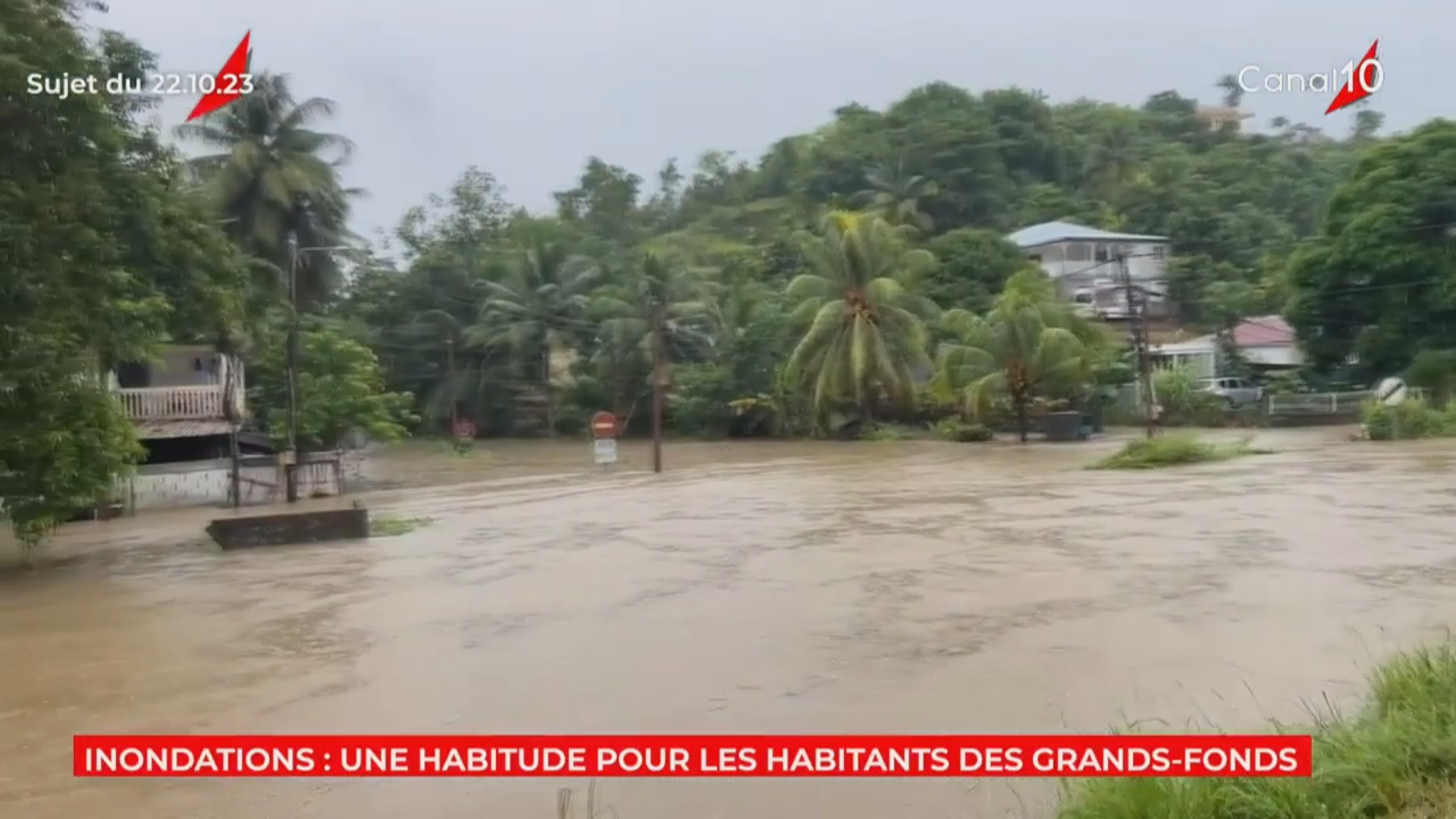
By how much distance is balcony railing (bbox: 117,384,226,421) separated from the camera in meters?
24.2

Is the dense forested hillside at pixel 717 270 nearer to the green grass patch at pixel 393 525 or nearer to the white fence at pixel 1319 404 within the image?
the white fence at pixel 1319 404

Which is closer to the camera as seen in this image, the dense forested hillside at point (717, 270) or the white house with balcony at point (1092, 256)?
the dense forested hillside at point (717, 270)

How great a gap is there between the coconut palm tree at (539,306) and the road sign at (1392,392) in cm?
2304

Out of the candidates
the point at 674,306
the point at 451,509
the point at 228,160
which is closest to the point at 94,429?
the point at 451,509

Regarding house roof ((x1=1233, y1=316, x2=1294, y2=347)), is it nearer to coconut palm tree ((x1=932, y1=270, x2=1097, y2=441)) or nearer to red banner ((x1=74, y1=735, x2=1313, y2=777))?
coconut palm tree ((x1=932, y1=270, x2=1097, y2=441))

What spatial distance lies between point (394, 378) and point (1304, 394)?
28.7m

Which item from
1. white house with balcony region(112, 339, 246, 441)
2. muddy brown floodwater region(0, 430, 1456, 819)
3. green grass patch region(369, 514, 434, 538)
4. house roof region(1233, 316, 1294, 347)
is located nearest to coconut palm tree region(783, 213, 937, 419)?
house roof region(1233, 316, 1294, 347)

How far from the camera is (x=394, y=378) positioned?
4347cm

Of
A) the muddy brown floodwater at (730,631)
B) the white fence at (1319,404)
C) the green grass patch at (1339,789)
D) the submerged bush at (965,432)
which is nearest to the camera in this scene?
the green grass patch at (1339,789)

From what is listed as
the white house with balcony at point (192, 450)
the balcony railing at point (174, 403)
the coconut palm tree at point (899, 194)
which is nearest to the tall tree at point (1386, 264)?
the coconut palm tree at point (899, 194)

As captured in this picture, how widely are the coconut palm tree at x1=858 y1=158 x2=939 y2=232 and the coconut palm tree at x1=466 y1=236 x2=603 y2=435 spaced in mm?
12776

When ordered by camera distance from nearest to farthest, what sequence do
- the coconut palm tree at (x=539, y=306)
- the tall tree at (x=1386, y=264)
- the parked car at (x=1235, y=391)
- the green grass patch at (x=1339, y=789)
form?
the green grass patch at (x=1339, y=789) < the tall tree at (x=1386, y=264) < the parked car at (x=1235, y=391) < the coconut palm tree at (x=539, y=306)

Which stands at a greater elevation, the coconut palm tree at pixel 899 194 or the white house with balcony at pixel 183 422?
the coconut palm tree at pixel 899 194

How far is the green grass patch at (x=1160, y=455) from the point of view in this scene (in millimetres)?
23688
